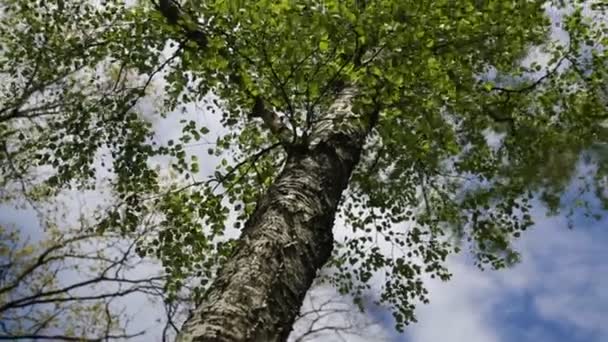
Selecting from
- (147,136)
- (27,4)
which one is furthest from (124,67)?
(27,4)

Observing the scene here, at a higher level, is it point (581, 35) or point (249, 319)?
point (581, 35)

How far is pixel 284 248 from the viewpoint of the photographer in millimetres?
3262

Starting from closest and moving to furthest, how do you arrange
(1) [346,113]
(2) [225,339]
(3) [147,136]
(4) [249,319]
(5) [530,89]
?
(2) [225,339] → (4) [249,319] → (1) [346,113] → (3) [147,136] → (5) [530,89]

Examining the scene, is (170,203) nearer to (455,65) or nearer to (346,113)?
(346,113)

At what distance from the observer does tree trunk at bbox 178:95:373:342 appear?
8.73 ft

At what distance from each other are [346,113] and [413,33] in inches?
39.0

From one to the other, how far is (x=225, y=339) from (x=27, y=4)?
8.62 meters

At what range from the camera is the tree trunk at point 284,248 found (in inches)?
105

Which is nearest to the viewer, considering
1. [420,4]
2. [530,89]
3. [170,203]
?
[420,4]

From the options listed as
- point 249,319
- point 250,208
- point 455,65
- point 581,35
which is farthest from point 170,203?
point 581,35

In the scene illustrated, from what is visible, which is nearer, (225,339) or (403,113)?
(225,339)

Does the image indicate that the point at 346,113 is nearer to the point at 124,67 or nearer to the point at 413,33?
the point at 413,33

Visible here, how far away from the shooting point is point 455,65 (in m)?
5.26

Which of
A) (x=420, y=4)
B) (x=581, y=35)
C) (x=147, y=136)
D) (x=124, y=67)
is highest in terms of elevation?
(x=581, y=35)
